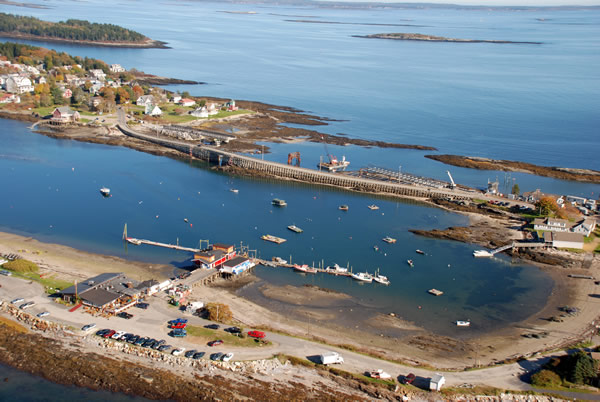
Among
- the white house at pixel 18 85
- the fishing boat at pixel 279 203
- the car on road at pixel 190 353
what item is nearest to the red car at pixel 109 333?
the car on road at pixel 190 353

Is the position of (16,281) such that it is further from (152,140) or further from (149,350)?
(152,140)

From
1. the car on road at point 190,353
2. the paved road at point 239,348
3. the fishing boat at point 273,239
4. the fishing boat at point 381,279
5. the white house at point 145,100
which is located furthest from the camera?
the white house at point 145,100

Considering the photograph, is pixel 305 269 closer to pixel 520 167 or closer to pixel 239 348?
pixel 239 348

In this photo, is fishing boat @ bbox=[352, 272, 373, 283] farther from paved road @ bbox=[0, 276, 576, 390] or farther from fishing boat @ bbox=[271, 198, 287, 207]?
fishing boat @ bbox=[271, 198, 287, 207]

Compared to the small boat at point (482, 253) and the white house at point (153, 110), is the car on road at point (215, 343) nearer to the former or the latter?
the small boat at point (482, 253)

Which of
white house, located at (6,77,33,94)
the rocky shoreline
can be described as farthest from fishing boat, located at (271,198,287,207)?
white house, located at (6,77,33,94)

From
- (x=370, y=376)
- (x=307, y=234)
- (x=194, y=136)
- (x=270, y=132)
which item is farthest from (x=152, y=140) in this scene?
(x=370, y=376)

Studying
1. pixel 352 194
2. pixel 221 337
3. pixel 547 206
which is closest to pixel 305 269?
pixel 221 337

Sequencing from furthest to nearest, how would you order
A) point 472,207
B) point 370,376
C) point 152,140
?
1. point 152,140
2. point 472,207
3. point 370,376
